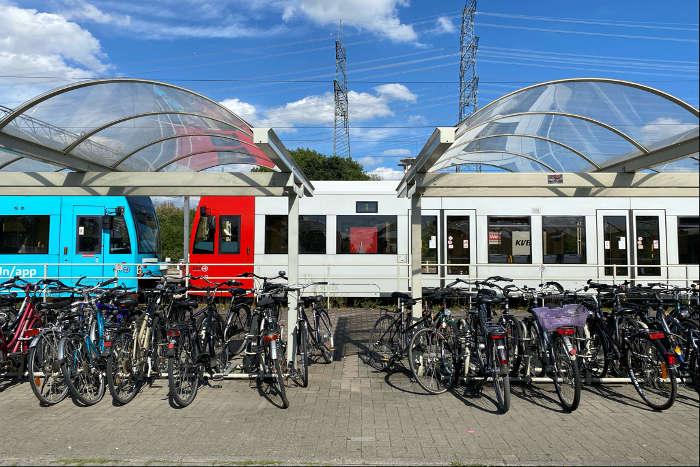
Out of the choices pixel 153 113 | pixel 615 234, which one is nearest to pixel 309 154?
pixel 615 234

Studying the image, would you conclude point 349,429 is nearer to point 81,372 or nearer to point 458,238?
point 81,372

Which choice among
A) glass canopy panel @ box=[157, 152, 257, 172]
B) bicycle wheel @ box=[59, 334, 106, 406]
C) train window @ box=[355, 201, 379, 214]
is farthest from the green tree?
bicycle wheel @ box=[59, 334, 106, 406]

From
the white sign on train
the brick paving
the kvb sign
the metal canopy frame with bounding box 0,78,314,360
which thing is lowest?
the brick paving

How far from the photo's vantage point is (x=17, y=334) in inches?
222

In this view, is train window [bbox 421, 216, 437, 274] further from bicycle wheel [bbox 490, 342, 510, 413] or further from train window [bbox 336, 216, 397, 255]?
bicycle wheel [bbox 490, 342, 510, 413]

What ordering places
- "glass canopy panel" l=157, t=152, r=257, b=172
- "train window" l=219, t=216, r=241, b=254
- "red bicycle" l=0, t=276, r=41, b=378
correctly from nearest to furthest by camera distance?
"red bicycle" l=0, t=276, r=41, b=378, "glass canopy panel" l=157, t=152, r=257, b=172, "train window" l=219, t=216, r=241, b=254

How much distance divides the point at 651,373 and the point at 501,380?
1.51 meters

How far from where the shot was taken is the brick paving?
372 cm

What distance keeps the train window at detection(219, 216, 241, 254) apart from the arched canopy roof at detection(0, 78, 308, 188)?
515 cm

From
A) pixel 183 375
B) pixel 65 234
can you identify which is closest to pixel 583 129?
pixel 183 375

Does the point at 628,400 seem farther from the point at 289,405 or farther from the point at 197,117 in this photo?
the point at 197,117

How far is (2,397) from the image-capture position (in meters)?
5.28

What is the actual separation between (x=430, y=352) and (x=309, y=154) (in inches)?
1623

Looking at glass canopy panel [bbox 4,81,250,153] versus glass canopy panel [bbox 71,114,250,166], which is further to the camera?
glass canopy panel [bbox 71,114,250,166]
